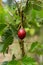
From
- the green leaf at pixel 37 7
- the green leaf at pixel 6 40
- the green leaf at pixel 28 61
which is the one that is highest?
the green leaf at pixel 37 7

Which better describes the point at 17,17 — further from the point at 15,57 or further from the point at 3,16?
the point at 15,57

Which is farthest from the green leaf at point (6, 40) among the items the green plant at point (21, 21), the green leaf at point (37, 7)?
the green leaf at point (37, 7)

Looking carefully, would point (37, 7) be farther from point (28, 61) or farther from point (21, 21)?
point (28, 61)

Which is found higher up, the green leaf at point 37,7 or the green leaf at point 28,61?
the green leaf at point 37,7

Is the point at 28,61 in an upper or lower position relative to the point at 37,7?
lower

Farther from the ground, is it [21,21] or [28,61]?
[21,21]

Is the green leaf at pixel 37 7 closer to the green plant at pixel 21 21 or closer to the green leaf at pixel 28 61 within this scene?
the green plant at pixel 21 21

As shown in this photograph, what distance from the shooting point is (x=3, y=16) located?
2.13 feet

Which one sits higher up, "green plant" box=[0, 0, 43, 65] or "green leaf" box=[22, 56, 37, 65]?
"green plant" box=[0, 0, 43, 65]

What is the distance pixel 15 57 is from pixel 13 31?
129 millimetres

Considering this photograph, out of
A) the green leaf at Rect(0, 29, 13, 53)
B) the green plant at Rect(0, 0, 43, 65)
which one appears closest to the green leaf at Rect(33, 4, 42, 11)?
the green plant at Rect(0, 0, 43, 65)

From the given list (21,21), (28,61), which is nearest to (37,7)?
(21,21)

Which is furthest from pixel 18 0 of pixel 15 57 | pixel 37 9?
pixel 15 57

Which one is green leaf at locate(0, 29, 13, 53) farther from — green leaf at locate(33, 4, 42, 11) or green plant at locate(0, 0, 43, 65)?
green leaf at locate(33, 4, 42, 11)
